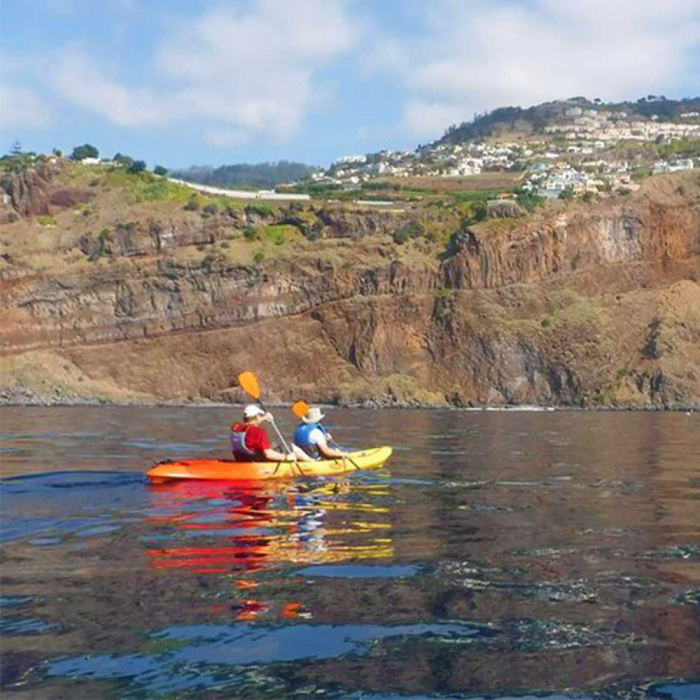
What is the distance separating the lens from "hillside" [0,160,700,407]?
73.8 metres

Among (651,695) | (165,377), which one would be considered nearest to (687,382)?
(165,377)

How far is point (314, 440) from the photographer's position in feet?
73.3

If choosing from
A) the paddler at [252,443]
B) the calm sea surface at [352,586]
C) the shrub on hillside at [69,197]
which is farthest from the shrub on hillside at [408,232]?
the paddler at [252,443]

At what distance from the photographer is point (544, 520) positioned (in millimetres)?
15914

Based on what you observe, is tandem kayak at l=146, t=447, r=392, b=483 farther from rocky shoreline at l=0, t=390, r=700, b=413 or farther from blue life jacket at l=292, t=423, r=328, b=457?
rocky shoreline at l=0, t=390, r=700, b=413

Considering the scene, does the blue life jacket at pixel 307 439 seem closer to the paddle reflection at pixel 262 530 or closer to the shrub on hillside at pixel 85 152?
the paddle reflection at pixel 262 530

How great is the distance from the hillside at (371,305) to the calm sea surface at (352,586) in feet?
171

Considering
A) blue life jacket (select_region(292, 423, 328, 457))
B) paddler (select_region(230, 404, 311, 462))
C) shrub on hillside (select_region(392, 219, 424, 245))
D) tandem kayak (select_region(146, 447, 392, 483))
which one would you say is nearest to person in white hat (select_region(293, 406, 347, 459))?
blue life jacket (select_region(292, 423, 328, 457))

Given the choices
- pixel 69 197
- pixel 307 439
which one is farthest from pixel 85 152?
pixel 307 439

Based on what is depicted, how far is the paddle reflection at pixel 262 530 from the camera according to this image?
38.7ft

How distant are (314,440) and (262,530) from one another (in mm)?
7606

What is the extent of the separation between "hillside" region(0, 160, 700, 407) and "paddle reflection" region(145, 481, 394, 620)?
51326mm

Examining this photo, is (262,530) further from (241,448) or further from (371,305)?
(371,305)

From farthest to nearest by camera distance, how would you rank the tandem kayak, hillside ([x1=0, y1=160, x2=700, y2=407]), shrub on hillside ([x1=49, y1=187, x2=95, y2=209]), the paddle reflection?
shrub on hillside ([x1=49, y1=187, x2=95, y2=209])
hillside ([x1=0, y1=160, x2=700, y2=407])
the tandem kayak
the paddle reflection
